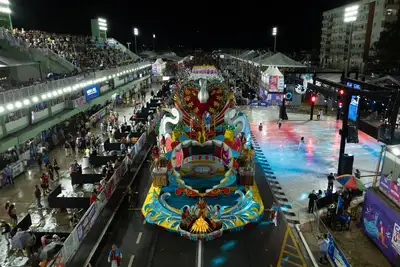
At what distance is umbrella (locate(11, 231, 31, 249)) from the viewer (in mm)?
11828

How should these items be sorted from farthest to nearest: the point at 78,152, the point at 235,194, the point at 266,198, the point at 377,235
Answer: the point at 78,152 → the point at 266,198 → the point at 235,194 → the point at 377,235

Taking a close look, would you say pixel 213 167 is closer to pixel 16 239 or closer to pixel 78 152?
pixel 16 239

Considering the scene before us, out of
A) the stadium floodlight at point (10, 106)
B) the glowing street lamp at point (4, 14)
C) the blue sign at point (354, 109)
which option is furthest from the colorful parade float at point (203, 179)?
the glowing street lamp at point (4, 14)

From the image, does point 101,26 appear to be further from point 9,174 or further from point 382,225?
point 382,225

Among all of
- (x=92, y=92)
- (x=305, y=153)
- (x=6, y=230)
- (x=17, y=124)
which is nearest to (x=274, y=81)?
(x=305, y=153)

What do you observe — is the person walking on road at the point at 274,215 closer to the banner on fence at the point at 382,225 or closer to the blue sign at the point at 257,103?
the banner on fence at the point at 382,225

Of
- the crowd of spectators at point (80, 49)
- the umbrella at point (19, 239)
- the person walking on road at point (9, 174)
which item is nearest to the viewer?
the umbrella at point (19, 239)

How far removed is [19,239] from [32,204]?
4732mm

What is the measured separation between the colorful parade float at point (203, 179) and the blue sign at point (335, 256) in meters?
3.50

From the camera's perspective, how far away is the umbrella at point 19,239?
38.8 feet

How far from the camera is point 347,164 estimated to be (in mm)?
18219

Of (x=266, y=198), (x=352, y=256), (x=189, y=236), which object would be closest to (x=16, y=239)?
(x=189, y=236)

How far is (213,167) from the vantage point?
15922mm

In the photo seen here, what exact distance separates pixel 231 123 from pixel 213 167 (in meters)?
3.74
